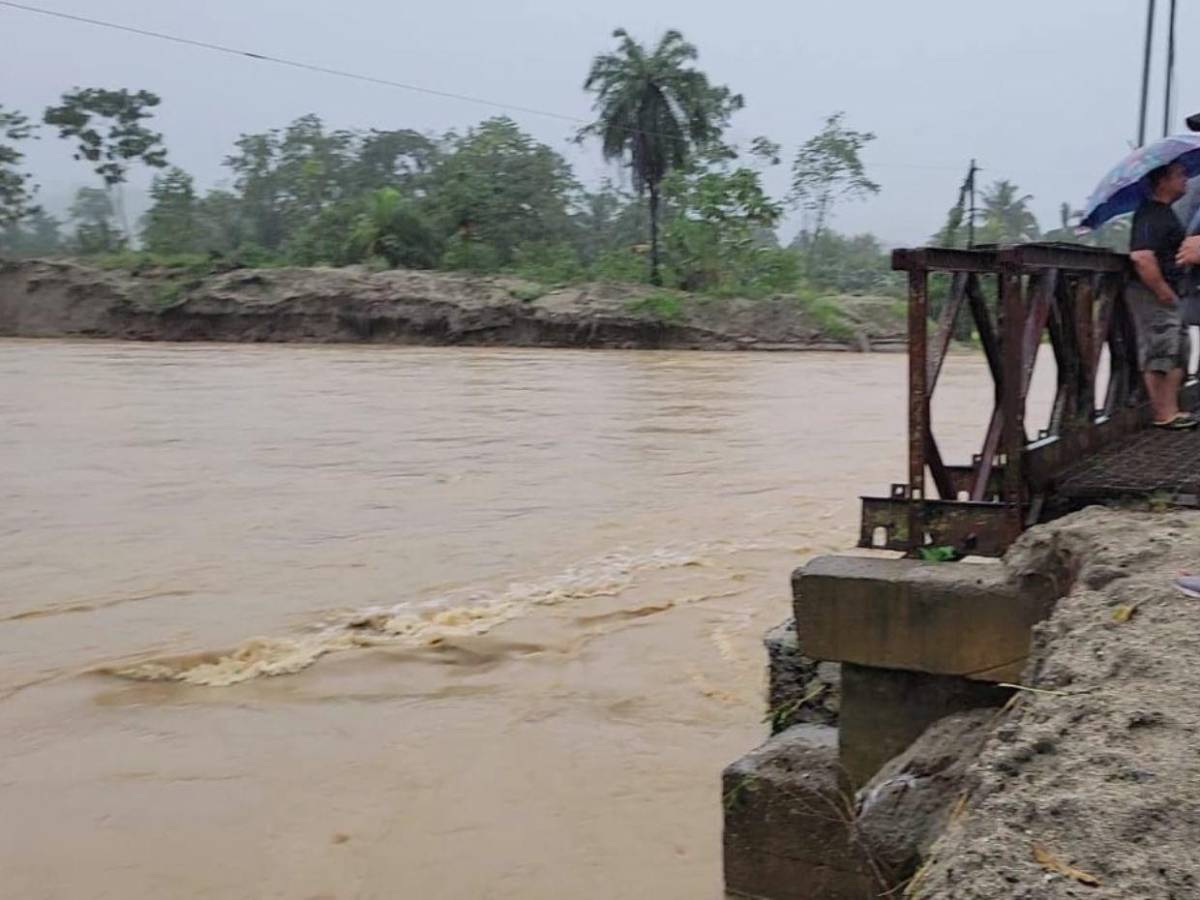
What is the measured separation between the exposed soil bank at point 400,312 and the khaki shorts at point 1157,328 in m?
27.5

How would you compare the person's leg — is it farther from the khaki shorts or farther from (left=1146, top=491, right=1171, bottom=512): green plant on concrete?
(left=1146, top=491, right=1171, bottom=512): green plant on concrete

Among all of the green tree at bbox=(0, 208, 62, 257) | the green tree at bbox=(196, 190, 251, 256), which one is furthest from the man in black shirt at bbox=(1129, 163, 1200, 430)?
the green tree at bbox=(0, 208, 62, 257)

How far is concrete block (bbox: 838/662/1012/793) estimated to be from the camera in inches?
121

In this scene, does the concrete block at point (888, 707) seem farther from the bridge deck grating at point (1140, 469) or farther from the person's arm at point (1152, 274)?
the person's arm at point (1152, 274)

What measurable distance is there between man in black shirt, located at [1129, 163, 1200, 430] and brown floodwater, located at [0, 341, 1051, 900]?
2.15 m

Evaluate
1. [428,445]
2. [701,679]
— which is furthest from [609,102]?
[701,679]

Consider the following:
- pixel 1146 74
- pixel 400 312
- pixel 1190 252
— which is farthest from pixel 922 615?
pixel 400 312

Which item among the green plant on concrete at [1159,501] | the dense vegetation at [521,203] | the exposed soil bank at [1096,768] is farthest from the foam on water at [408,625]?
the dense vegetation at [521,203]

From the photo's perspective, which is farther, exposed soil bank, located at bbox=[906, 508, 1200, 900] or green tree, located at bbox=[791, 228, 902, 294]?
green tree, located at bbox=[791, 228, 902, 294]

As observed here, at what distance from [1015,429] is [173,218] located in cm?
4409

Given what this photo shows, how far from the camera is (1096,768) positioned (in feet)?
6.21

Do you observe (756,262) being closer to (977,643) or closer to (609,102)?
(609,102)

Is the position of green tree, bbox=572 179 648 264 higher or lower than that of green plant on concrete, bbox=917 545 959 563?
higher

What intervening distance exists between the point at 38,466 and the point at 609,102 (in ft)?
89.7
